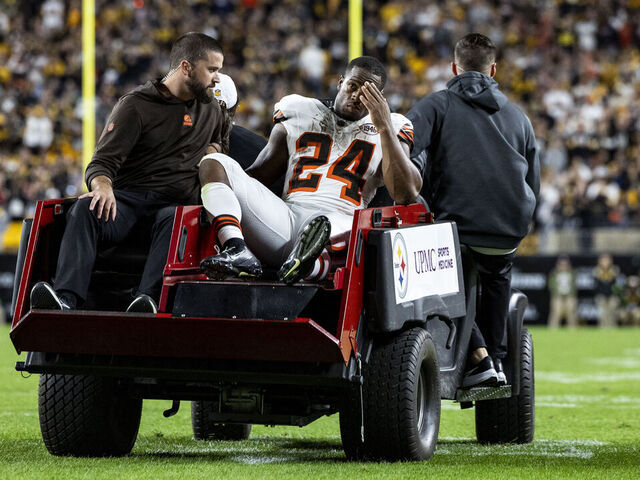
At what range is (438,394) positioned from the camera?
517cm

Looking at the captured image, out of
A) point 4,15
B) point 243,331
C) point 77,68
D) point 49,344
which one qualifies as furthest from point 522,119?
point 4,15

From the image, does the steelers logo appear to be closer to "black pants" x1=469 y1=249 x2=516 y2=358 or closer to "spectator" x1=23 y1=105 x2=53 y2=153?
"black pants" x1=469 y1=249 x2=516 y2=358

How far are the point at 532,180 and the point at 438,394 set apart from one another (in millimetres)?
1439

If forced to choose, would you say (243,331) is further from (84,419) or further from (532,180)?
(532,180)

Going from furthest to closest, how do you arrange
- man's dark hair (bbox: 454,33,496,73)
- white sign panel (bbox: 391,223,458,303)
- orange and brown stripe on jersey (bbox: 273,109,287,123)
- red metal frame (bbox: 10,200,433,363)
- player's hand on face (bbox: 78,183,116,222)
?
1. man's dark hair (bbox: 454,33,496,73)
2. orange and brown stripe on jersey (bbox: 273,109,287,123)
3. player's hand on face (bbox: 78,183,116,222)
4. white sign panel (bbox: 391,223,458,303)
5. red metal frame (bbox: 10,200,433,363)

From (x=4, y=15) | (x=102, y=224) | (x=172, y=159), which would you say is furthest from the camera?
(x=4, y=15)

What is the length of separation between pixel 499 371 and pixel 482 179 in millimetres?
957

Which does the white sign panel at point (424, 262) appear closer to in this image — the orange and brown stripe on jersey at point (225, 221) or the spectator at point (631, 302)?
the orange and brown stripe on jersey at point (225, 221)

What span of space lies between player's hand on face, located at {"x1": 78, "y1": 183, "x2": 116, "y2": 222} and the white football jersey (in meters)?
0.85

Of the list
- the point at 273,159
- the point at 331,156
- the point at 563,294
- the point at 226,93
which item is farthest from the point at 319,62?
the point at 331,156

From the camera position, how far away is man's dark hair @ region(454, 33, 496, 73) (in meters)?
6.06

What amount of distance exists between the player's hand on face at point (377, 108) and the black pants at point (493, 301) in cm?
112

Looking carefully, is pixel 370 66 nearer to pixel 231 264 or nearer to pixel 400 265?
pixel 400 265

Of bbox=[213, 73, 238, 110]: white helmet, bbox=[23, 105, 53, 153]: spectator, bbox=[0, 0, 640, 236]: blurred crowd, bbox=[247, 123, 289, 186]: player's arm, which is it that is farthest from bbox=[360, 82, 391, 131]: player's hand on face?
bbox=[23, 105, 53, 153]: spectator
